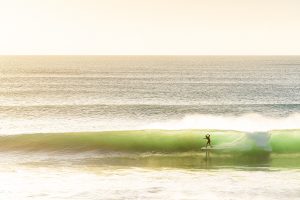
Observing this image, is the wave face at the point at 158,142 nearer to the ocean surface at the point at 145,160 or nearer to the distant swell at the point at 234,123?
the ocean surface at the point at 145,160

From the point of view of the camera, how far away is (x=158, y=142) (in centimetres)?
3403

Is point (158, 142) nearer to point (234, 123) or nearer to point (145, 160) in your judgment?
point (145, 160)

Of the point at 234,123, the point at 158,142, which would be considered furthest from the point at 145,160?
the point at 234,123

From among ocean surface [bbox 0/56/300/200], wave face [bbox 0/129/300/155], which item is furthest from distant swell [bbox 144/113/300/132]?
wave face [bbox 0/129/300/155]

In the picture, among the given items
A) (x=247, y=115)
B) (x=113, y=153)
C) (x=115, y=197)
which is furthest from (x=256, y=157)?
(x=247, y=115)

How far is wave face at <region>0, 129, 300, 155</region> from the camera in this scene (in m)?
31.4

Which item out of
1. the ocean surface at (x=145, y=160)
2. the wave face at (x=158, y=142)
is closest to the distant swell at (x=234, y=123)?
the ocean surface at (x=145, y=160)

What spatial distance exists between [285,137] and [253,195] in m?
14.2

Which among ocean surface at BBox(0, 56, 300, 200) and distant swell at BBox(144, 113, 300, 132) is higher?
ocean surface at BBox(0, 56, 300, 200)

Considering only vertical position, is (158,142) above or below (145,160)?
above

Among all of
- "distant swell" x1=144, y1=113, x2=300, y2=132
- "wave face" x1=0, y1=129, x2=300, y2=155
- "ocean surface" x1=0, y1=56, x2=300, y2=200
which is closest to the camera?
"ocean surface" x1=0, y1=56, x2=300, y2=200

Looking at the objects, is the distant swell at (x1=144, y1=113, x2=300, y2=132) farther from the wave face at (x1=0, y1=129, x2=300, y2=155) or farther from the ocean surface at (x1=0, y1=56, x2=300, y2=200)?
the wave face at (x1=0, y1=129, x2=300, y2=155)

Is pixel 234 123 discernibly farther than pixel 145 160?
Yes

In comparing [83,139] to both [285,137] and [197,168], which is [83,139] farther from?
[285,137]
